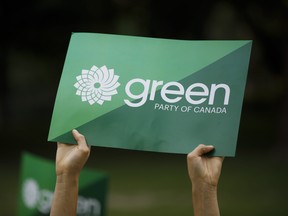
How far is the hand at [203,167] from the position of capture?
13.0ft

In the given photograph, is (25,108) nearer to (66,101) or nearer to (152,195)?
(152,195)

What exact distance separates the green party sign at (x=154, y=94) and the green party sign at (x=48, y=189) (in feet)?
7.47

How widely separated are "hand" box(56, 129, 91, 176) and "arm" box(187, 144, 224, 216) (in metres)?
0.56

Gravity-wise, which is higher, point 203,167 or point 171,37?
point 171,37

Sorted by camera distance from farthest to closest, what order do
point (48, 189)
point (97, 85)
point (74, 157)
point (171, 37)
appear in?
point (171, 37) → point (48, 189) → point (97, 85) → point (74, 157)

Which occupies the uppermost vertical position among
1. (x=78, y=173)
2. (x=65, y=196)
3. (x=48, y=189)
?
(x=48, y=189)

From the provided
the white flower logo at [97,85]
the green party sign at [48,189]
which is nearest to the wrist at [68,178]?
the white flower logo at [97,85]

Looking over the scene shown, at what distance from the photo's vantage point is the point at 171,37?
14.8 m

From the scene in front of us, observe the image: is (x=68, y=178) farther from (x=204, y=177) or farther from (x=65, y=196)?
(x=204, y=177)

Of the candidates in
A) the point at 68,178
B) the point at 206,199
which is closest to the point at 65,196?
the point at 68,178

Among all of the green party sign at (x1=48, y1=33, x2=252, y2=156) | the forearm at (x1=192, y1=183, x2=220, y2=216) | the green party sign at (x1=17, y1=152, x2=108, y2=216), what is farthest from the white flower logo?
the green party sign at (x1=17, y1=152, x2=108, y2=216)

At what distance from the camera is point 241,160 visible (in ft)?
54.0

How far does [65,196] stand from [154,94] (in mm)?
689

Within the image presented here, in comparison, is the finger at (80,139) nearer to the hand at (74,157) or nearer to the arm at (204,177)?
the hand at (74,157)
